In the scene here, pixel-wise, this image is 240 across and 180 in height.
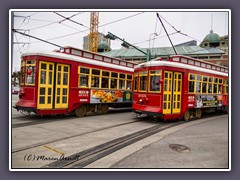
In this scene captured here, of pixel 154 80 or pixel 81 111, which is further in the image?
pixel 81 111

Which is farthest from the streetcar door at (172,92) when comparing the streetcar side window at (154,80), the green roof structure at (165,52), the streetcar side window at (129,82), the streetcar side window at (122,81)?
the streetcar side window at (129,82)

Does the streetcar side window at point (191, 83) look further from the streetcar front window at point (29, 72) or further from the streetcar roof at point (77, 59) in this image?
the streetcar front window at point (29, 72)

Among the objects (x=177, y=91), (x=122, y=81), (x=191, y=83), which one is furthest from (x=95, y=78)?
(x=191, y=83)

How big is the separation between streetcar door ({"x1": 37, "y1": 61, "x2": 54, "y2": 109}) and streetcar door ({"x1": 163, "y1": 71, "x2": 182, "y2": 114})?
5.61 m

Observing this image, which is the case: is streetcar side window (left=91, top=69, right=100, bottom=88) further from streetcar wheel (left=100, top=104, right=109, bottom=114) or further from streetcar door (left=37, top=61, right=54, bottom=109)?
streetcar door (left=37, top=61, right=54, bottom=109)

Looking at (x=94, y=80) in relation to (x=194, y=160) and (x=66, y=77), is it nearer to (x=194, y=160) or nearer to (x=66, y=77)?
(x=66, y=77)

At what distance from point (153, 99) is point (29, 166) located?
6.71 m

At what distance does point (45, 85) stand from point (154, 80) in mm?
5350

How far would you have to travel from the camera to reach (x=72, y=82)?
34.9ft

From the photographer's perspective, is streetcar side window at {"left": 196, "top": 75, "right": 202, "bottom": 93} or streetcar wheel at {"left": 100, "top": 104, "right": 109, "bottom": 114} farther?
streetcar wheel at {"left": 100, "top": 104, "right": 109, "bottom": 114}

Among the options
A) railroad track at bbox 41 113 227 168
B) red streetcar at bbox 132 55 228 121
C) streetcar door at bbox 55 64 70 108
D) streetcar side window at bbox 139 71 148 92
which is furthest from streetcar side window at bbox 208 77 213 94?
streetcar door at bbox 55 64 70 108

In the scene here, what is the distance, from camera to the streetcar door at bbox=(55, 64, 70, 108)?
9.94 metres

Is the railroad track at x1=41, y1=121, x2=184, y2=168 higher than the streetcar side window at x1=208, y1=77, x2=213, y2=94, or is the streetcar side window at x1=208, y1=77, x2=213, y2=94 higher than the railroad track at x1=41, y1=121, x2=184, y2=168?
the streetcar side window at x1=208, y1=77, x2=213, y2=94

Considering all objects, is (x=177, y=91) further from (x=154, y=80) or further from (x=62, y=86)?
(x=62, y=86)
